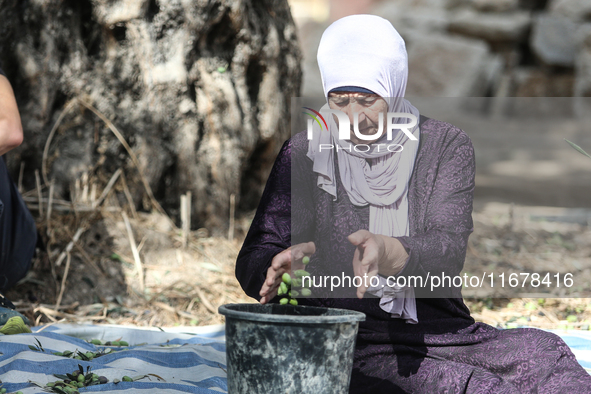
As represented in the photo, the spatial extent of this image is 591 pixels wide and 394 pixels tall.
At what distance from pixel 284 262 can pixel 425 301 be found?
49 cm

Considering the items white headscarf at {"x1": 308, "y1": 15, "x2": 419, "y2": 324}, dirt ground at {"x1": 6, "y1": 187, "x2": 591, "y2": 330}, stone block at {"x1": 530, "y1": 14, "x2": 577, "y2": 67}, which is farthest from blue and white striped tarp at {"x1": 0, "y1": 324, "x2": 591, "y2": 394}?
stone block at {"x1": 530, "y1": 14, "x2": 577, "y2": 67}

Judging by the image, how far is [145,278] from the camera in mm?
3119

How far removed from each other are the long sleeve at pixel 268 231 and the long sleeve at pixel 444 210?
1.21 feet

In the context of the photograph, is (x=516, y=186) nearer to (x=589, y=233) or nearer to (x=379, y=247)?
(x=589, y=233)

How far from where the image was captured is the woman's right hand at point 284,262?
4.83ft

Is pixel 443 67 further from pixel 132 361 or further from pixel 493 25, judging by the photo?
pixel 132 361

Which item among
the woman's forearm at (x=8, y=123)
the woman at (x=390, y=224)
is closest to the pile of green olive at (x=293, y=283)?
the woman at (x=390, y=224)

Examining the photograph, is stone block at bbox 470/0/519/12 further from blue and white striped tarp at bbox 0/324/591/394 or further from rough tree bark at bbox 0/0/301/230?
blue and white striped tarp at bbox 0/324/591/394

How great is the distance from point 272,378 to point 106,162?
2.42 m

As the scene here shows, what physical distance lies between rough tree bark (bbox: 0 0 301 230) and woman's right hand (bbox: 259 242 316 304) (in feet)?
7.09

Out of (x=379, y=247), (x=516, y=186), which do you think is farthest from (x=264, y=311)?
(x=516, y=186)

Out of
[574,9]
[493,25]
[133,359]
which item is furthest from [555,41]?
[133,359]

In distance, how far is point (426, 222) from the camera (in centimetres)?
164

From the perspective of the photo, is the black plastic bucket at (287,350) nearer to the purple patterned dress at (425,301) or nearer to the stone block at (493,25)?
the purple patterned dress at (425,301)
